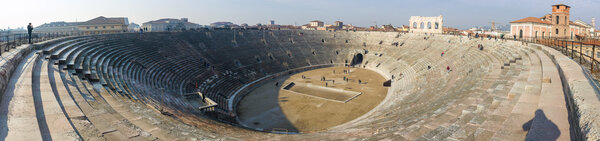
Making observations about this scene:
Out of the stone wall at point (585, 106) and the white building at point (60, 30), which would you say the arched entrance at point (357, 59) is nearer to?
the white building at point (60, 30)

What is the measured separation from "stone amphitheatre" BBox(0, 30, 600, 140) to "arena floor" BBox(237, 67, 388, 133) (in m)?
0.15

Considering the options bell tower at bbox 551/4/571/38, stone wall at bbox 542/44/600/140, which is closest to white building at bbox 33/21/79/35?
stone wall at bbox 542/44/600/140

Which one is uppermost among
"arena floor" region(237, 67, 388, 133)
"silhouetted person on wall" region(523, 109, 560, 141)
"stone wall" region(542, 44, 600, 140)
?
"stone wall" region(542, 44, 600, 140)

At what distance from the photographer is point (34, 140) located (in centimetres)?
679

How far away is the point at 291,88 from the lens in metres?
35.5

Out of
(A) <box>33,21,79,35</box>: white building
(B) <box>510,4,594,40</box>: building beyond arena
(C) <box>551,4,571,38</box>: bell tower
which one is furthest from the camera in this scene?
(C) <box>551,4,571,38</box>: bell tower

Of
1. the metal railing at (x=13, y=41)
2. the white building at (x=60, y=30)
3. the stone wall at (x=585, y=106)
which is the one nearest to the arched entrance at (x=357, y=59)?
the white building at (x=60, y=30)

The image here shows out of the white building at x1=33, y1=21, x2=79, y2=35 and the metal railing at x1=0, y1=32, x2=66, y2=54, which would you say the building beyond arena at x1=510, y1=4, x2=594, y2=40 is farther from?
the white building at x1=33, y1=21, x2=79, y2=35

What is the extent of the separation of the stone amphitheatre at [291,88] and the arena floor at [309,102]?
15cm

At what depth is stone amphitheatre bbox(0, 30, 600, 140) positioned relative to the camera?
842 cm

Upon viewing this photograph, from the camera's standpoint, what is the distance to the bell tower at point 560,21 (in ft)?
133

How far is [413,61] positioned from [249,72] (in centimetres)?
2128

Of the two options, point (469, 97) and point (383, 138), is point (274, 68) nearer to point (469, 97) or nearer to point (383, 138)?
point (469, 97)

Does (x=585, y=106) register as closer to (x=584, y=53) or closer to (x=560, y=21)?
(x=584, y=53)
